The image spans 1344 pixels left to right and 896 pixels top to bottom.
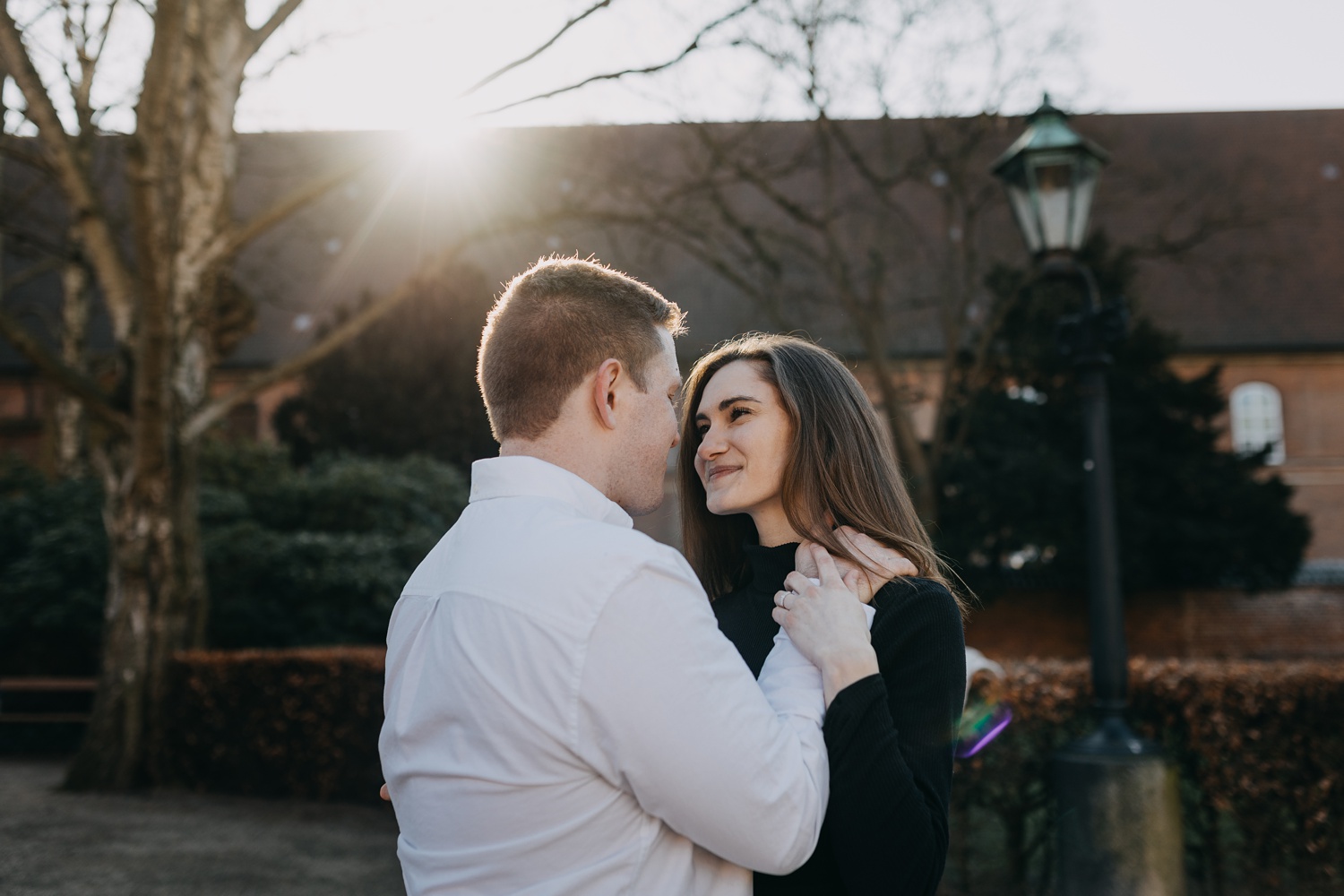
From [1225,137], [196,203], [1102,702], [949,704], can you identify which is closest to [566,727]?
[949,704]

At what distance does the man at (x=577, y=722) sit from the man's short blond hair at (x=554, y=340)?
12cm

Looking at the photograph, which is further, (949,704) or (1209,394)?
(1209,394)

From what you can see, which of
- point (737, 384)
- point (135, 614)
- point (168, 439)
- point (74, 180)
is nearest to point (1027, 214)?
point (737, 384)

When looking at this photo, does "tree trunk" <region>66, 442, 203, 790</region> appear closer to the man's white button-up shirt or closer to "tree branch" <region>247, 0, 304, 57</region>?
"tree branch" <region>247, 0, 304, 57</region>

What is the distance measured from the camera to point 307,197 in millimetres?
9070

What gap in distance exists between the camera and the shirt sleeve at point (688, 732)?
1519 millimetres

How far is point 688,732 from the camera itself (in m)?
1.51

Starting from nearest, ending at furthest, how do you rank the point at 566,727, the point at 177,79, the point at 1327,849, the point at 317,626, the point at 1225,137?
the point at 566,727 < the point at 1327,849 < the point at 177,79 < the point at 317,626 < the point at 1225,137

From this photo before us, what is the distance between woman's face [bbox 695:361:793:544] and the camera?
251 cm

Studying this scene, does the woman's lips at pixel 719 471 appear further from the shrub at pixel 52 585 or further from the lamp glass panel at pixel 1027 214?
the shrub at pixel 52 585

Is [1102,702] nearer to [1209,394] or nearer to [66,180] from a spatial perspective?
[66,180]

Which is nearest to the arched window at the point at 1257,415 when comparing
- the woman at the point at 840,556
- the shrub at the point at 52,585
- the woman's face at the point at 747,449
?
the shrub at the point at 52,585

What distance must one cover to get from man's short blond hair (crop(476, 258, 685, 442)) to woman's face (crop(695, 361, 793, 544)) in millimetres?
588

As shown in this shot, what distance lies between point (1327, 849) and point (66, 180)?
9.82 m
